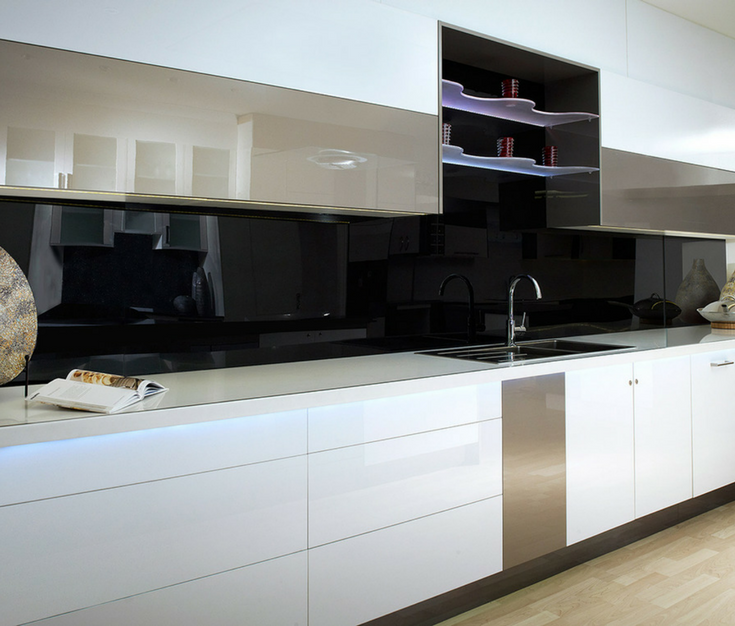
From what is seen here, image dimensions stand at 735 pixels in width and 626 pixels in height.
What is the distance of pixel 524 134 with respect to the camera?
10.5 feet

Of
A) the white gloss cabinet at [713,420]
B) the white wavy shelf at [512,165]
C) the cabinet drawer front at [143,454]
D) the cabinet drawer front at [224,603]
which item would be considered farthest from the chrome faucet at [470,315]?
the cabinet drawer front at [224,603]

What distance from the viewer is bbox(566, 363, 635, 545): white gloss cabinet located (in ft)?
8.13

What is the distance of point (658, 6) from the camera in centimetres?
321

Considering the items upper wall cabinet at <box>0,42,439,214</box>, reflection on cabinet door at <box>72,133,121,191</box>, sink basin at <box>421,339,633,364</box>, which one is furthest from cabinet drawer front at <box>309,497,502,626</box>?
reflection on cabinet door at <box>72,133,121,191</box>

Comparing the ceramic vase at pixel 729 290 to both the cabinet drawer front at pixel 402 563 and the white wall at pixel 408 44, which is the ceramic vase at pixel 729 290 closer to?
the white wall at pixel 408 44

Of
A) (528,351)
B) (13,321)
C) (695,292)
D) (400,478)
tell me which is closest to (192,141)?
(13,321)

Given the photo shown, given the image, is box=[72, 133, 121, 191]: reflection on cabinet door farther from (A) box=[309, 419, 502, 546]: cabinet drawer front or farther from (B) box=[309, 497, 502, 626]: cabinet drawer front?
(B) box=[309, 497, 502, 626]: cabinet drawer front

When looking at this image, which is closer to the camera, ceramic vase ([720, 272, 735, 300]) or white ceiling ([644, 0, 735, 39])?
white ceiling ([644, 0, 735, 39])

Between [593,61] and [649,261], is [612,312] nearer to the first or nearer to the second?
[649,261]

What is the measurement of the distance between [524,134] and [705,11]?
1212 mm

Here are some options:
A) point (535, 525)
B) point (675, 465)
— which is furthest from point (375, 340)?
point (675, 465)

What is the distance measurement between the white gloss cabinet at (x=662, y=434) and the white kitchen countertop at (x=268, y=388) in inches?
3.9

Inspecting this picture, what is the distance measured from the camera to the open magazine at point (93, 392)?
1.49 meters

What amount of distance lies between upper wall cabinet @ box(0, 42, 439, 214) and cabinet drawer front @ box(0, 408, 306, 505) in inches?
26.7
